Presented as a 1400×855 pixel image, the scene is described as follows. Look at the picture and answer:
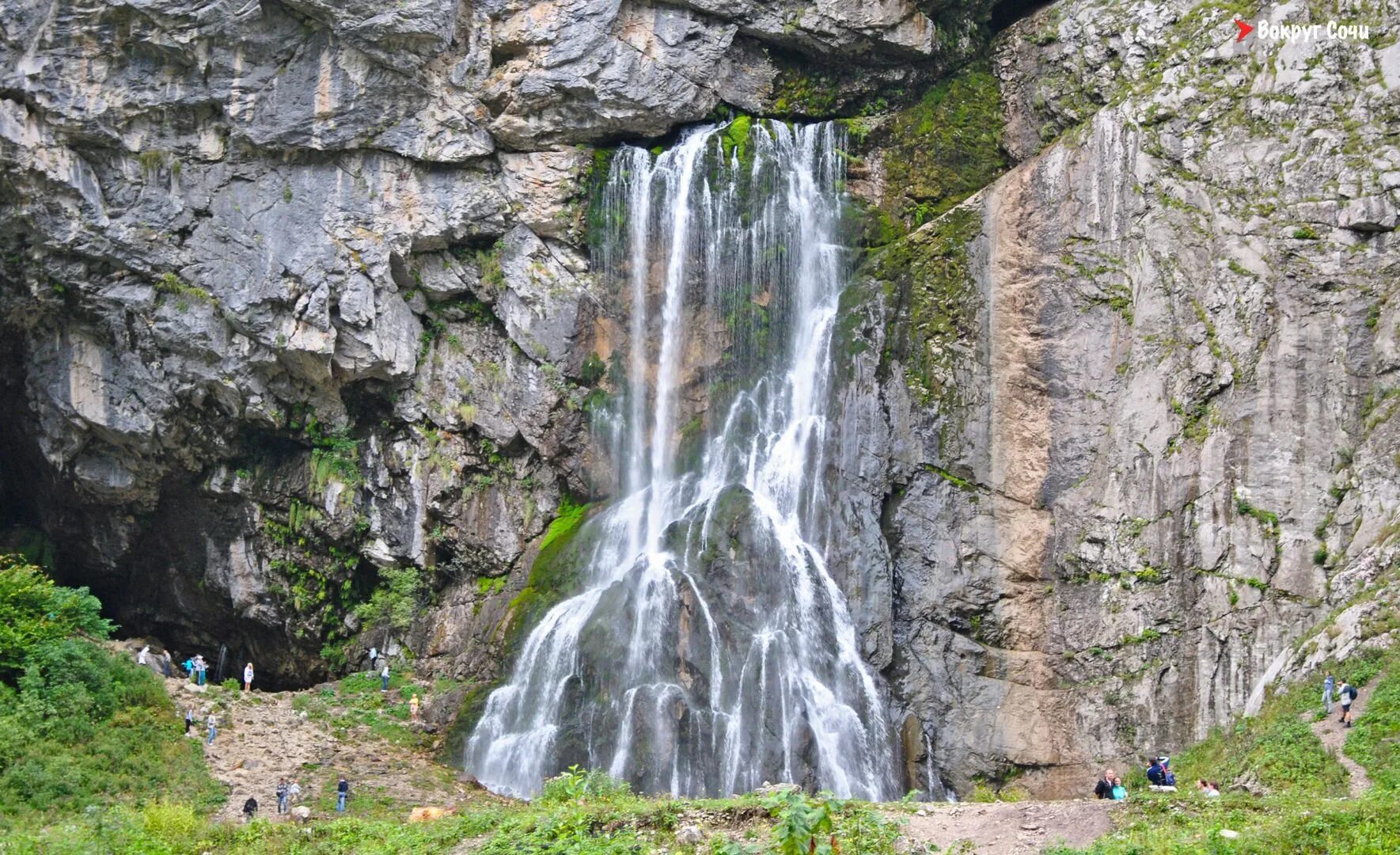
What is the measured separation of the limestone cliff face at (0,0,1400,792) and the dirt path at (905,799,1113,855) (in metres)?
7.60

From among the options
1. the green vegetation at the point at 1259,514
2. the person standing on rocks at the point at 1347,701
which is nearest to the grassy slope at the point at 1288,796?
the person standing on rocks at the point at 1347,701

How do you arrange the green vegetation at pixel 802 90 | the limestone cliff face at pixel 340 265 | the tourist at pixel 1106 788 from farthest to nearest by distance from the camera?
the green vegetation at pixel 802 90 → the limestone cliff face at pixel 340 265 → the tourist at pixel 1106 788

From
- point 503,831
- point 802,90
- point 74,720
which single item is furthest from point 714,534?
point 74,720

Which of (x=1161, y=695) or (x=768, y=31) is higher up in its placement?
(x=768, y=31)

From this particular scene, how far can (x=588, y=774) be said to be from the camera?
20672 mm

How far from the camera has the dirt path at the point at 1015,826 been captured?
50.4 ft

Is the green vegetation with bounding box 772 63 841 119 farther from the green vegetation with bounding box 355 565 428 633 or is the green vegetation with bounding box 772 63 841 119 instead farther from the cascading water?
the green vegetation with bounding box 355 565 428 633

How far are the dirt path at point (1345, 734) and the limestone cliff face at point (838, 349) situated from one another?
10.7 ft

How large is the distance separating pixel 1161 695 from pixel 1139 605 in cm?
170

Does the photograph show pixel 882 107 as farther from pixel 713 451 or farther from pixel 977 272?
pixel 713 451

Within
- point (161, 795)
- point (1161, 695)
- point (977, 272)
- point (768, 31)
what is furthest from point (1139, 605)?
point (161, 795)

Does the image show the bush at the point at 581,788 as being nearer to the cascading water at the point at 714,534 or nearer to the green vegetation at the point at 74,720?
the cascading water at the point at 714,534

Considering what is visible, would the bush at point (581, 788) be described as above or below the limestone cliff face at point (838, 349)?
below

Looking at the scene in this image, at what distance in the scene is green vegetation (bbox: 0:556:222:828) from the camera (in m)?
20.5
